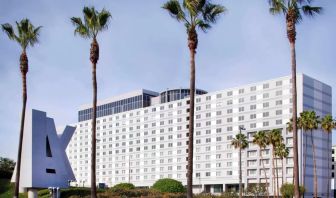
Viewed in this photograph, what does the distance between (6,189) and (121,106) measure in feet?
349

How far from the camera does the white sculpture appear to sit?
7038 centimetres

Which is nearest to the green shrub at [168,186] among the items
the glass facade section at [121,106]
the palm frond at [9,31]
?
the palm frond at [9,31]

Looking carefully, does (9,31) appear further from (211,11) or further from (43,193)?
(43,193)

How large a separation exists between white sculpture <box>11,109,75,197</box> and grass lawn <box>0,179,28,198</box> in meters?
1.22

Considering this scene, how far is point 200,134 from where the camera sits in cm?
14838

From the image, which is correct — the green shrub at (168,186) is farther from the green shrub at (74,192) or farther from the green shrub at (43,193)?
the green shrub at (43,193)

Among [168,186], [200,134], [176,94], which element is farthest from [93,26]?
[176,94]

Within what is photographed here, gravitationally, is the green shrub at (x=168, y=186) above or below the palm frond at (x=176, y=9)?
below

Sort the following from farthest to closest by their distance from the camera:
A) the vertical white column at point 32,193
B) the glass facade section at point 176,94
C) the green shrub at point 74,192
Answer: the glass facade section at point 176,94
the green shrub at point 74,192
the vertical white column at point 32,193

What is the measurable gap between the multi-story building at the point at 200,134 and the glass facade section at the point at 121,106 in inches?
13.7

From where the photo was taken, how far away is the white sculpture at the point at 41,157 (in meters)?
70.4

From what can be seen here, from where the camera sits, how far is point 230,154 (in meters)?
139

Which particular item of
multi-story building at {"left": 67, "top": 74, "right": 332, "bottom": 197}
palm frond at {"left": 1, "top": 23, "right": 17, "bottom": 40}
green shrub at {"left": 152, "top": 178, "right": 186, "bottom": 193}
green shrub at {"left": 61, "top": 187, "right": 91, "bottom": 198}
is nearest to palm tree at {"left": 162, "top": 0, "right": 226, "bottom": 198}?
palm frond at {"left": 1, "top": 23, "right": 17, "bottom": 40}

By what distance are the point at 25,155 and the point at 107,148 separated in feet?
355
